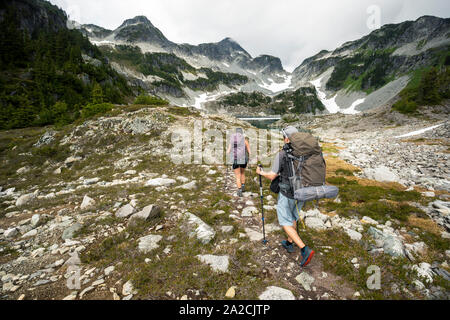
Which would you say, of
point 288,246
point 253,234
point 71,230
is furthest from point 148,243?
point 288,246

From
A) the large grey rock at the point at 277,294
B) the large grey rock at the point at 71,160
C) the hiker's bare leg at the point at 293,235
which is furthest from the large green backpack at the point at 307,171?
the large grey rock at the point at 71,160

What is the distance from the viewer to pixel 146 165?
12.8 meters

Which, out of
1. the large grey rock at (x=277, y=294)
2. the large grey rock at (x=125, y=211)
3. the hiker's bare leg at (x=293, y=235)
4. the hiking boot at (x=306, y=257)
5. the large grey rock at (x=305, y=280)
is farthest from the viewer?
the large grey rock at (x=125, y=211)

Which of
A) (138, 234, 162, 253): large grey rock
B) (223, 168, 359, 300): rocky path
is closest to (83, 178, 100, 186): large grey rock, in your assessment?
(138, 234, 162, 253): large grey rock

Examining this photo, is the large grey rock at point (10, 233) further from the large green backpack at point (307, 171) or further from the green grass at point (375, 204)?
the green grass at point (375, 204)

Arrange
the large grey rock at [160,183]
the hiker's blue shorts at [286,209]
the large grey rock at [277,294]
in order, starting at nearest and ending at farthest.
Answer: the large grey rock at [277,294], the hiker's blue shorts at [286,209], the large grey rock at [160,183]

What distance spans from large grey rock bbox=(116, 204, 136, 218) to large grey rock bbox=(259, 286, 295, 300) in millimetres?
5200

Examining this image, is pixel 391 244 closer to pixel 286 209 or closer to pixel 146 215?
pixel 286 209

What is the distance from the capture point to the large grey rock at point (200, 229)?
202 inches

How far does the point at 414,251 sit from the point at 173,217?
7.18 metres

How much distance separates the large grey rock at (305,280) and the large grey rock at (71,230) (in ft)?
21.3
